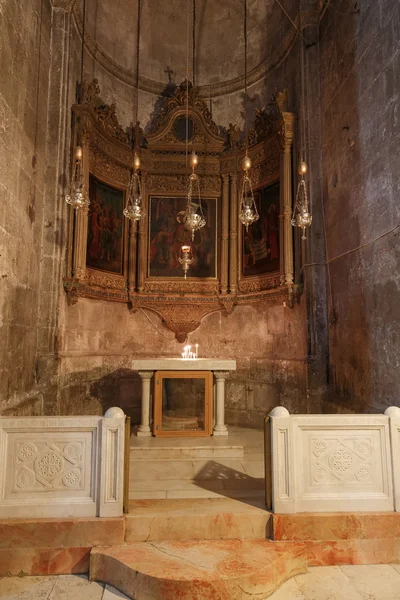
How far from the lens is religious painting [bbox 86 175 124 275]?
7516 millimetres

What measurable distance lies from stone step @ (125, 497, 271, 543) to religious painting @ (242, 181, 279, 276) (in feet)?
15.9

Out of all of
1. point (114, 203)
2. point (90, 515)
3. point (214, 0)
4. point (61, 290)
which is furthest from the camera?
point (214, 0)

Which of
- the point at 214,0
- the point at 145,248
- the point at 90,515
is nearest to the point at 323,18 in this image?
the point at 214,0

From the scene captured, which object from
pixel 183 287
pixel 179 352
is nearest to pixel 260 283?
pixel 183 287

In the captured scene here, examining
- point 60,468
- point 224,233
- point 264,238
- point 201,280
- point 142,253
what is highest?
point 224,233

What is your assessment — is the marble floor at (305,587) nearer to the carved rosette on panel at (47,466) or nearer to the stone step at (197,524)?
the stone step at (197,524)

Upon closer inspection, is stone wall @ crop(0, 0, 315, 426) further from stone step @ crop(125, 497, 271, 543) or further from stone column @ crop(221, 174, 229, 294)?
stone step @ crop(125, 497, 271, 543)

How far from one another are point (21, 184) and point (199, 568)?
5.05 meters

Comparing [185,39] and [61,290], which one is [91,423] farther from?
[185,39]

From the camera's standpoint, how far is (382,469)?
3.67 metres

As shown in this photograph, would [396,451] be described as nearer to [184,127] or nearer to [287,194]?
[287,194]

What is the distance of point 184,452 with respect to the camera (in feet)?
17.7

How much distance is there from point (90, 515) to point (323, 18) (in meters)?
8.30

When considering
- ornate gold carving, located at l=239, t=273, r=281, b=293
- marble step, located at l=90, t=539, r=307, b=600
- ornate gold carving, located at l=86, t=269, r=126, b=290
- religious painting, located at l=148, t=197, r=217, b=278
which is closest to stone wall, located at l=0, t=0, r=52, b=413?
ornate gold carving, located at l=86, t=269, r=126, b=290
